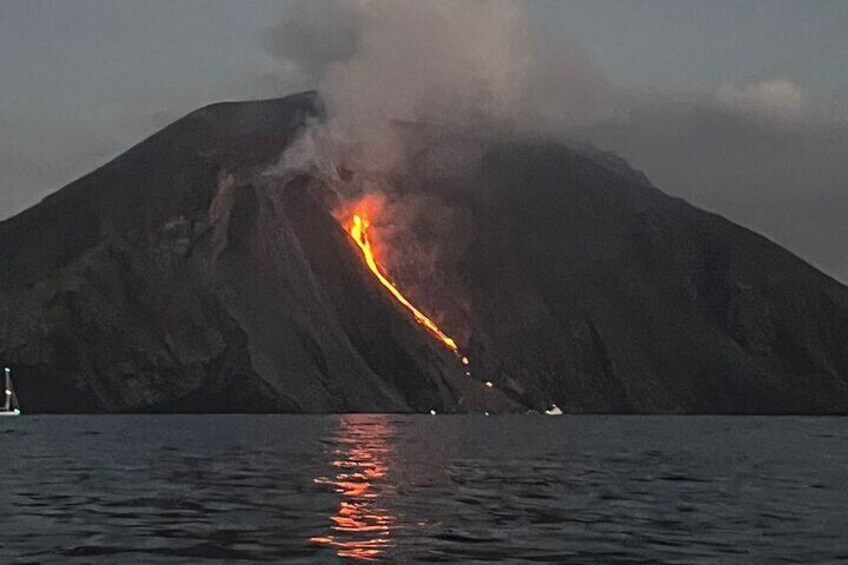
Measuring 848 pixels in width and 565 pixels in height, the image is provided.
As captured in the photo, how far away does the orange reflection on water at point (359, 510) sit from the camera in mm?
42844

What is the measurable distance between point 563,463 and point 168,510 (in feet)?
160

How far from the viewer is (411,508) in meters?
56.0

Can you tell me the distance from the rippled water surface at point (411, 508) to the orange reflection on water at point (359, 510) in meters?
0.12

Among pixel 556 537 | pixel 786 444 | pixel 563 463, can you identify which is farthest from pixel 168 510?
pixel 786 444

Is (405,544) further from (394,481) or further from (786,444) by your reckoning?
(786,444)

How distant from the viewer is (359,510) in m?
54.7

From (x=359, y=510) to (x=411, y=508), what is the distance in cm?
257

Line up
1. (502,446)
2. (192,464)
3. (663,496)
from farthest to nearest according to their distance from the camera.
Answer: (502,446), (192,464), (663,496)

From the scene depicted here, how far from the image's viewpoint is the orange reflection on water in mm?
42844

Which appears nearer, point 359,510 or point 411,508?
point 359,510

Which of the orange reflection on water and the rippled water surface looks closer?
the rippled water surface

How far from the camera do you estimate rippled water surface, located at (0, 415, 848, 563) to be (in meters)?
41.7

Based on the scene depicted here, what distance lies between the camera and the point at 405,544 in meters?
43.2

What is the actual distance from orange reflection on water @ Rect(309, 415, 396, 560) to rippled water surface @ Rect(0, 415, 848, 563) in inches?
4.8
